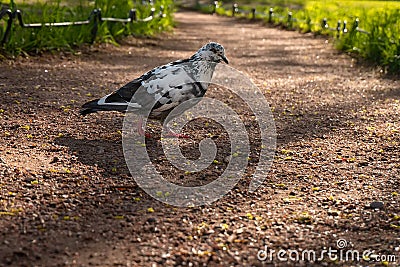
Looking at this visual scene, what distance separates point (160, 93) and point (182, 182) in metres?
0.89

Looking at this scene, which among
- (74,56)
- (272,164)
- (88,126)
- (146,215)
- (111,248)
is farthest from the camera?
(74,56)

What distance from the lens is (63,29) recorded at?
8.00 meters

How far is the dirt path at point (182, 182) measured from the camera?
101 inches

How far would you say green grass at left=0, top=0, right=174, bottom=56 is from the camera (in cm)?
725

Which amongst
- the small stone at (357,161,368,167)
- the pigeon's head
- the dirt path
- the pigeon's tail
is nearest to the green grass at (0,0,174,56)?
the dirt path

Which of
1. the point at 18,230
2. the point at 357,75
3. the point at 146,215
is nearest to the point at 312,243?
the point at 146,215

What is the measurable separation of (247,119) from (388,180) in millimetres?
1769

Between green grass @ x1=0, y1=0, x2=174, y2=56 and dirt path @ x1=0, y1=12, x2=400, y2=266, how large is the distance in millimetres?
831

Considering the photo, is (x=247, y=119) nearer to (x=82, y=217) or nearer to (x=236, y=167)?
(x=236, y=167)

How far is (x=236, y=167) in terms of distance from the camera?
378 cm

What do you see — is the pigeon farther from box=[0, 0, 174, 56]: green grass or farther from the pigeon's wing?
box=[0, 0, 174, 56]: green grass

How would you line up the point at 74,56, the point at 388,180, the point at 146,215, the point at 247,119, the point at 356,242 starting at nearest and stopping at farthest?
the point at 356,242, the point at 146,215, the point at 388,180, the point at 247,119, the point at 74,56

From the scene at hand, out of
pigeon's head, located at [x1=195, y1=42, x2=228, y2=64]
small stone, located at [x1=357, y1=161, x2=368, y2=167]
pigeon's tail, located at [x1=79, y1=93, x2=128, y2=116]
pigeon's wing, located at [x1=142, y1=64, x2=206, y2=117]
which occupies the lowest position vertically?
small stone, located at [x1=357, y1=161, x2=368, y2=167]

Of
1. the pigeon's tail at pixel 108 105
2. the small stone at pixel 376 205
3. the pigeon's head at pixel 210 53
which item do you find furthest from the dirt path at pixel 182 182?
the pigeon's head at pixel 210 53
